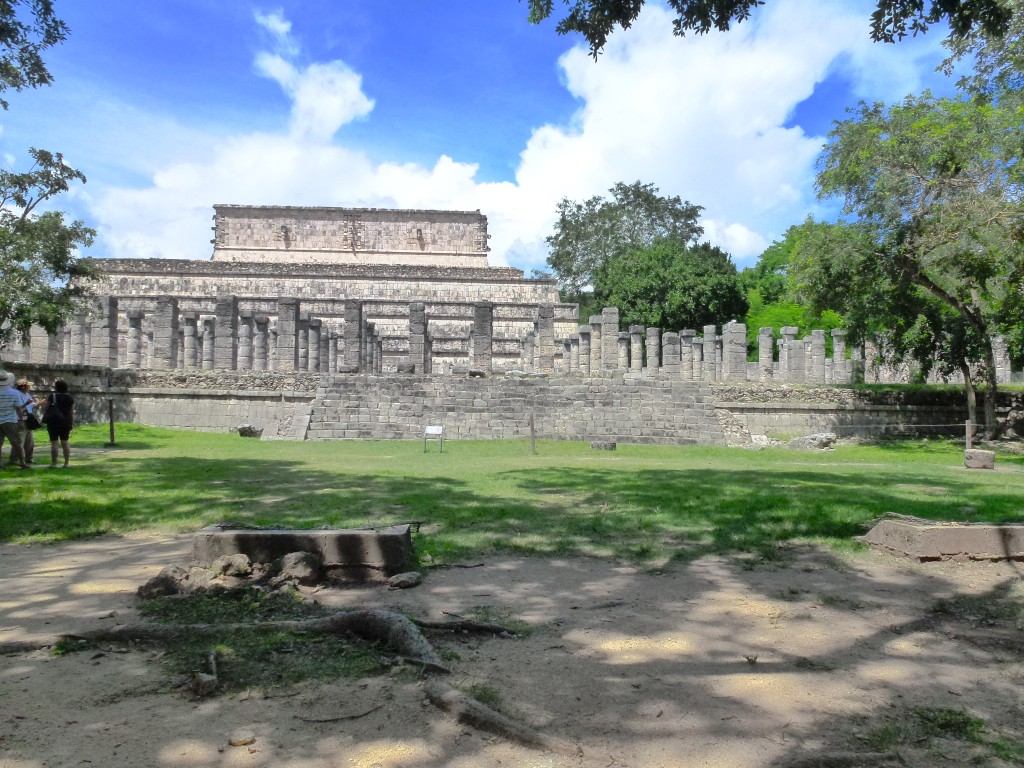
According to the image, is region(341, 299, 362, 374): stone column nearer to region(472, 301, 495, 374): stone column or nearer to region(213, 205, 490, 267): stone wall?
region(472, 301, 495, 374): stone column

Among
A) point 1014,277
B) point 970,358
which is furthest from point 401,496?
point 970,358

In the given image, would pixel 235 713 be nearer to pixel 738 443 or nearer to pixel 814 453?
pixel 814 453

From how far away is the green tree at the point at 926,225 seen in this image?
15.3 metres

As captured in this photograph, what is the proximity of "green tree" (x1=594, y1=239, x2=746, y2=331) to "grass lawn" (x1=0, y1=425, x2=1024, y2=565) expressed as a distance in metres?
23.8

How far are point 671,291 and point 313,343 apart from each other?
16.6 metres

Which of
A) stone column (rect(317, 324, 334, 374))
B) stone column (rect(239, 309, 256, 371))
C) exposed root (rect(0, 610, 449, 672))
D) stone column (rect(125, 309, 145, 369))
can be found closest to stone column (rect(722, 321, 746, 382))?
stone column (rect(317, 324, 334, 374))

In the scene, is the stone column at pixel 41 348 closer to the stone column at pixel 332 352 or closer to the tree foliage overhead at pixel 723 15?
the stone column at pixel 332 352

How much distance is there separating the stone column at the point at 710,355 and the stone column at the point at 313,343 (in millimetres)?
14409

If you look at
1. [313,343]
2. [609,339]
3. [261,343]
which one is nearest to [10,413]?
[609,339]

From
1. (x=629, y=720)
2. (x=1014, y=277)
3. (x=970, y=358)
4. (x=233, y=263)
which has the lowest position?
(x=629, y=720)

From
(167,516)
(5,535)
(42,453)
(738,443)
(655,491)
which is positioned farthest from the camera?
(738,443)

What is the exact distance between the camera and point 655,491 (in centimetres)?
870

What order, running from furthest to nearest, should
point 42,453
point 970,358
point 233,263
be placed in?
point 233,263, point 970,358, point 42,453

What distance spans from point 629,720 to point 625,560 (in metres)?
2.77
